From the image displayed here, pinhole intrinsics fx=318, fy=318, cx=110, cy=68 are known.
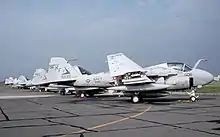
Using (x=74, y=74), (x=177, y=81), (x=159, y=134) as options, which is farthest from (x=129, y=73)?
(x=159, y=134)

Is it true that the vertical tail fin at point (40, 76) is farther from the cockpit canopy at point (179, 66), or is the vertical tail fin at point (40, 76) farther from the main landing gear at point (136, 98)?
the cockpit canopy at point (179, 66)

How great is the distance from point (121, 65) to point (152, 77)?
96.5 inches

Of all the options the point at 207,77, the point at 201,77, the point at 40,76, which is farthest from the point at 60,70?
the point at 40,76

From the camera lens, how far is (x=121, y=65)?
908 inches

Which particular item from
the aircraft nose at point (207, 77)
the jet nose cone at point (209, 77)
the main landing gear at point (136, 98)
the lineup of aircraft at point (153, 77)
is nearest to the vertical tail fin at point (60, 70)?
the lineup of aircraft at point (153, 77)

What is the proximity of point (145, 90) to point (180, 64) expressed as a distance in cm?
326

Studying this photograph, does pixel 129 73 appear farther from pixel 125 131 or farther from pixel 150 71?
pixel 125 131

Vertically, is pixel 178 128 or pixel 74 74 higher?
pixel 74 74

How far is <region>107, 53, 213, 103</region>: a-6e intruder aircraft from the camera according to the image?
22656mm

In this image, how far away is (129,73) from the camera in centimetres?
2283

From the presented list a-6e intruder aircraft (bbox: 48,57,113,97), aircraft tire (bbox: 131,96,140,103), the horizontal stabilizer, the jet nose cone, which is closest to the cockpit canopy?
the jet nose cone

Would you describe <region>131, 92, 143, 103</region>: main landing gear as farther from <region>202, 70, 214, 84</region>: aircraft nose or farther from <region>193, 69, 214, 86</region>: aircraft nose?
<region>202, 70, 214, 84</region>: aircraft nose

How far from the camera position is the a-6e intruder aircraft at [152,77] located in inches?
892

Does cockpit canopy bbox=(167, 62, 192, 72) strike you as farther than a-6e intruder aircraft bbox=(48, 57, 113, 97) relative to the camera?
No
